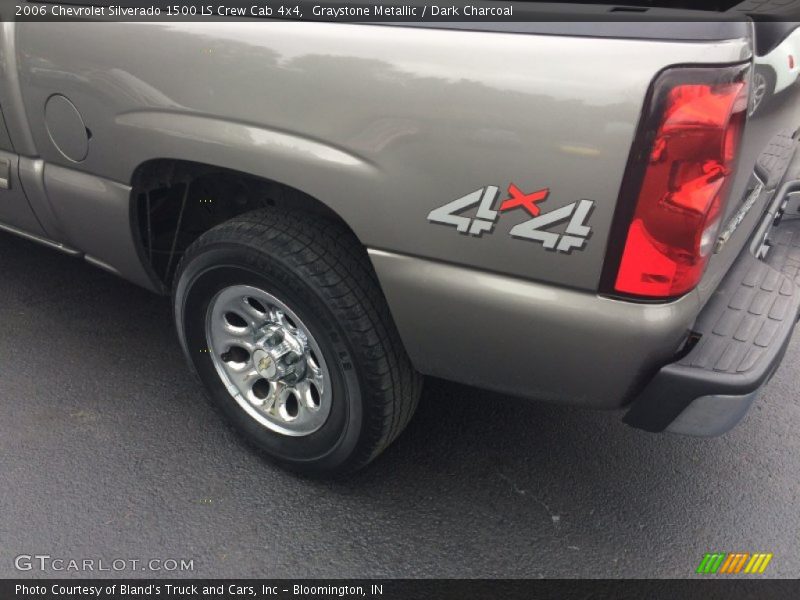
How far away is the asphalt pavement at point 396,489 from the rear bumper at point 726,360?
63cm

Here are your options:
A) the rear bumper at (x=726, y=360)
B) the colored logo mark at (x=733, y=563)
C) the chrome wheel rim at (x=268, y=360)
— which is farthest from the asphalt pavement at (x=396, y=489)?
the rear bumper at (x=726, y=360)

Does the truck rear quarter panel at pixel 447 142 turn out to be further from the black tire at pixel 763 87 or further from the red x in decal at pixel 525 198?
the black tire at pixel 763 87

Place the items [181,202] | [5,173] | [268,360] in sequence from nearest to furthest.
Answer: [268,360]
[181,202]
[5,173]

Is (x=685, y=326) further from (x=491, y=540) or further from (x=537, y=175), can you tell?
(x=491, y=540)

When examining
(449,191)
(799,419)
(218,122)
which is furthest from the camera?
(799,419)

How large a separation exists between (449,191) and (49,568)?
1575 mm

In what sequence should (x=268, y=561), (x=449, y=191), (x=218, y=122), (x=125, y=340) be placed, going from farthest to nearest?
(x=125, y=340)
(x=268, y=561)
(x=218, y=122)
(x=449, y=191)

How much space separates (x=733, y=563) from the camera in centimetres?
216

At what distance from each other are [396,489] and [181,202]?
1239mm

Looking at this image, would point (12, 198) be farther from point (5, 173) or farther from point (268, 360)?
point (268, 360)

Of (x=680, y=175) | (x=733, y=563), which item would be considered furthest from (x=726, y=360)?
(x=733, y=563)

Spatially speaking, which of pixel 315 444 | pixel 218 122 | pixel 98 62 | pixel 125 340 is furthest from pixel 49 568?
pixel 98 62

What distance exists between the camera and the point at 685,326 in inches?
67.6

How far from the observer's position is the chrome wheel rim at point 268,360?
221cm
